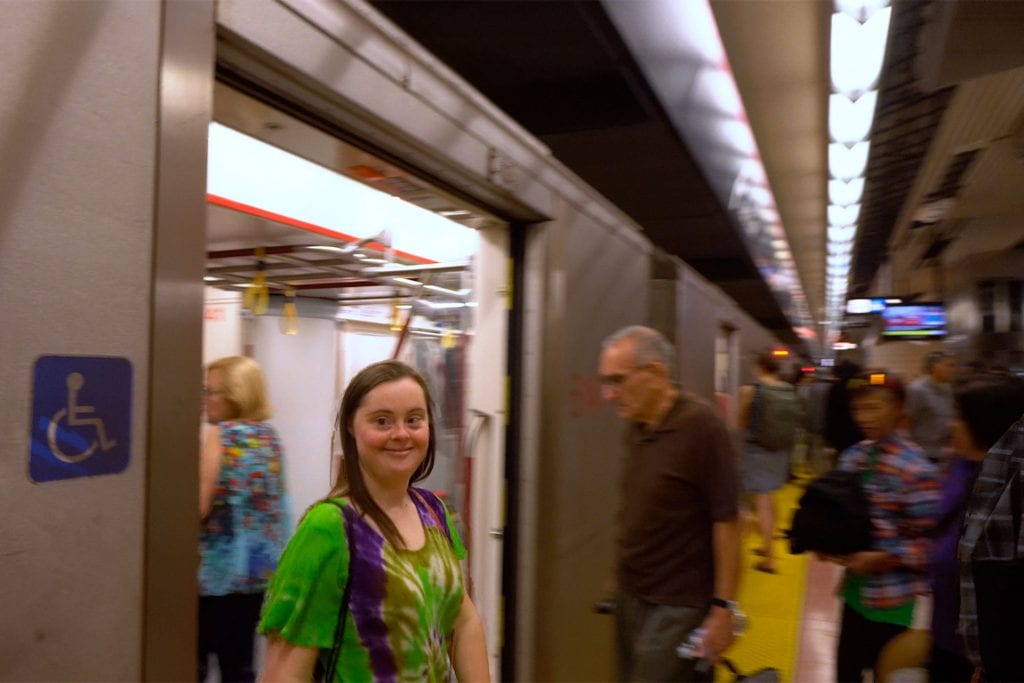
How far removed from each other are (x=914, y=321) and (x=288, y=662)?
34.4ft

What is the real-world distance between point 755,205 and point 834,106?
223 cm

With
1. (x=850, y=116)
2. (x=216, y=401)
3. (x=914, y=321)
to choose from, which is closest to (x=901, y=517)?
(x=216, y=401)

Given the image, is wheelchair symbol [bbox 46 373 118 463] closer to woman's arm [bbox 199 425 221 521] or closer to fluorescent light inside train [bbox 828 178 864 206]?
woman's arm [bbox 199 425 221 521]

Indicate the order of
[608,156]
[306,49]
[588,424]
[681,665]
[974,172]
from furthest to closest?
[974,172], [608,156], [588,424], [681,665], [306,49]

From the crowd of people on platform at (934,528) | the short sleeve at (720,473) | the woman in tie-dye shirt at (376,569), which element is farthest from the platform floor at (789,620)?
the woman in tie-dye shirt at (376,569)

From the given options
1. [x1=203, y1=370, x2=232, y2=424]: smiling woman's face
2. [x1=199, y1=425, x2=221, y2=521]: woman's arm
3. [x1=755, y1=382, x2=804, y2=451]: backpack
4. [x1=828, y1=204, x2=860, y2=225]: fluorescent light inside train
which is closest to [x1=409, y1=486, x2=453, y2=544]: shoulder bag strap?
[x1=199, y1=425, x2=221, y2=521]: woman's arm

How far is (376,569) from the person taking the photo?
1288mm

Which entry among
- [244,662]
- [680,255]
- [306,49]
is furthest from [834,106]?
[244,662]

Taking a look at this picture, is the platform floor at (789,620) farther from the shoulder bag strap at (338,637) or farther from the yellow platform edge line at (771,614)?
the shoulder bag strap at (338,637)

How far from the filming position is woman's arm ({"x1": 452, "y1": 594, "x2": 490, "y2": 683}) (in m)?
1.52

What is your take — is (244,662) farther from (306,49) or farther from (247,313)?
(247,313)

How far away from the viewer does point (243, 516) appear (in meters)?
2.52

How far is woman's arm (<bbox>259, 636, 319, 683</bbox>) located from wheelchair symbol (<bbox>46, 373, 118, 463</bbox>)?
16.7 inches

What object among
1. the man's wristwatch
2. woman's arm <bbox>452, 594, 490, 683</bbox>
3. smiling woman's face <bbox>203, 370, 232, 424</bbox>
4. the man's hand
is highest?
smiling woman's face <bbox>203, 370, 232, 424</bbox>
